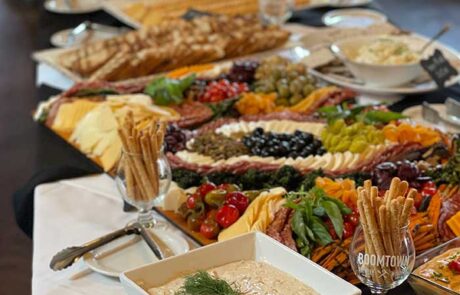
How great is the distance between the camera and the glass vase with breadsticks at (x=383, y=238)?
1374 millimetres

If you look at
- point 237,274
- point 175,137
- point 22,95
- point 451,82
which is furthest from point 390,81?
point 22,95

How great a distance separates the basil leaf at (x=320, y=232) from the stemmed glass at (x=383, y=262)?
8.8 inches

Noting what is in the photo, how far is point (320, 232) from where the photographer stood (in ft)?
5.56

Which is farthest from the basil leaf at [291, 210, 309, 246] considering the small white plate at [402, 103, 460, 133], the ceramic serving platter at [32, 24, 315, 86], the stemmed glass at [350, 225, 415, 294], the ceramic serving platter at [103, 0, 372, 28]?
the ceramic serving platter at [103, 0, 372, 28]

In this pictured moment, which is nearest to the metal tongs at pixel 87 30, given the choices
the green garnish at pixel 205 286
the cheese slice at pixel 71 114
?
the cheese slice at pixel 71 114

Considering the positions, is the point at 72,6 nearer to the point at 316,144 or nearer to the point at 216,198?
the point at 316,144

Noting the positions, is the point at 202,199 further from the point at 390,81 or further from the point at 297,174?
the point at 390,81

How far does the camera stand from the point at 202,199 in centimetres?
190

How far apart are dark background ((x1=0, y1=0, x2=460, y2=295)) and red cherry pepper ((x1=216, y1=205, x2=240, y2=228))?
406 mm

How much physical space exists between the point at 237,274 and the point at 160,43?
1.90 meters

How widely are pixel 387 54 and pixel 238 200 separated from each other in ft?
4.04

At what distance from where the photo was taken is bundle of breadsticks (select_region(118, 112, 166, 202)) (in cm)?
178

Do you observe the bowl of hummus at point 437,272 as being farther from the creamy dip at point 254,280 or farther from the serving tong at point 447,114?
the serving tong at point 447,114

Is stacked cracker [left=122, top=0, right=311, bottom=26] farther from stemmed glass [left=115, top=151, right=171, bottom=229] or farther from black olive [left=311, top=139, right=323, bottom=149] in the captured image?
stemmed glass [left=115, top=151, right=171, bottom=229]
